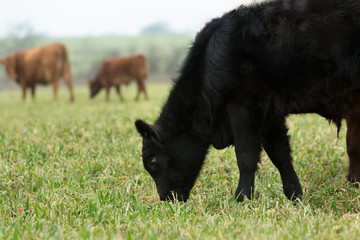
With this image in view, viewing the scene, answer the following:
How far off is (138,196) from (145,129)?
690mm

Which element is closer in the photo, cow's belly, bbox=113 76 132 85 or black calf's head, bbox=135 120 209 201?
black calf's head, bbox=135 120 209 201

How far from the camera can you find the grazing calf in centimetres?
308

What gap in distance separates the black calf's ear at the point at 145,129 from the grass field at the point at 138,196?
449mm

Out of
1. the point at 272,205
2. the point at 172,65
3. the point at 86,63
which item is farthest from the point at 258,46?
the point at 86,63

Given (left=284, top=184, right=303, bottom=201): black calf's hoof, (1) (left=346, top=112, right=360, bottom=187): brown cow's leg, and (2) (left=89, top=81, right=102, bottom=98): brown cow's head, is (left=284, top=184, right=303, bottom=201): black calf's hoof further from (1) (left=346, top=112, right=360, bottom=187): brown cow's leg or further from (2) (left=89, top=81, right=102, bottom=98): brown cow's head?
(2) (left=89, top=81, right=102, bottom=98): brown cow's head

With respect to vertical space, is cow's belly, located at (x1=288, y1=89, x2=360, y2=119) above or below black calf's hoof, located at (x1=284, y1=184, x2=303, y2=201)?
above

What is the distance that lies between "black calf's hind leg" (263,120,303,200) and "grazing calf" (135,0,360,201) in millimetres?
166

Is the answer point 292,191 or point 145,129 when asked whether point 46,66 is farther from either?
point 292,191

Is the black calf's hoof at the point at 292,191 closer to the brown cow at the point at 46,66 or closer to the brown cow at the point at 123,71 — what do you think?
the brown cow at the point at 46,66

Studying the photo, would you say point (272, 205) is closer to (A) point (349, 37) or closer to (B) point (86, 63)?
(A) point (349, 37)

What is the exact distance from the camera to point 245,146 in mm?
3242

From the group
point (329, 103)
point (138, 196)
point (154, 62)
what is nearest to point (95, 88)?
point (138, 196)

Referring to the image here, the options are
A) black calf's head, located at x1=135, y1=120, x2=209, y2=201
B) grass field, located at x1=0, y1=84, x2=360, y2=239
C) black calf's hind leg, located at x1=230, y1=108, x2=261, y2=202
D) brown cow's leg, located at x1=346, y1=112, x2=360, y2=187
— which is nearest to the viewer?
grass field, located at x1=0, y1=84, x2=360, y2=239


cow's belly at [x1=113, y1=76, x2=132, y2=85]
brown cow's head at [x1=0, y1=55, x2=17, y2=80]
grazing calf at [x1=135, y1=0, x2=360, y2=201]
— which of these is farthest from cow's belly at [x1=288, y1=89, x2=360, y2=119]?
brown cow's head at [x1=0, y1=55, x2=17, y2=80]
